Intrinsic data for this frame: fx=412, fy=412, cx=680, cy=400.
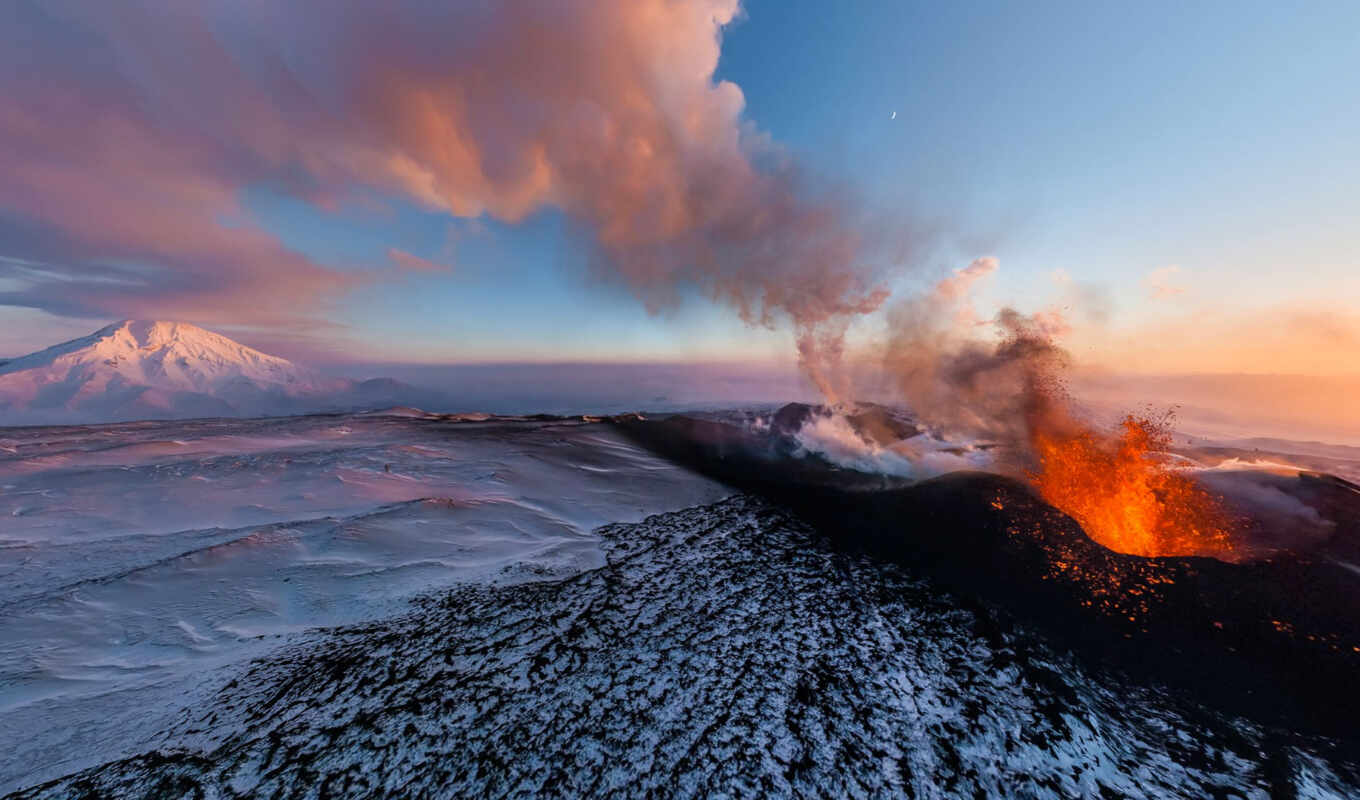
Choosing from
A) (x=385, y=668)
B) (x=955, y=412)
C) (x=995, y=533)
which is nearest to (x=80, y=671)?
(x=385, y=668)

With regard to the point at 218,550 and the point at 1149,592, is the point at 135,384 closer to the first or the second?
the point at 218,550

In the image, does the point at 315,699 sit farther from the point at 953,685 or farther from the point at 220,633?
the point at 953,685

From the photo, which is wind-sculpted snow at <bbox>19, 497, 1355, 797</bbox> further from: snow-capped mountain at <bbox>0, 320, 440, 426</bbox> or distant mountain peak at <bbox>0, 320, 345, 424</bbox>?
distant mountain peak at <bbox>0, 320, 345, 424</bbox>

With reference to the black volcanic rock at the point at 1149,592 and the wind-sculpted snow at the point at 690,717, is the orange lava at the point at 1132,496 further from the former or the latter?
the wind-sculpted snow at the point at 690,717

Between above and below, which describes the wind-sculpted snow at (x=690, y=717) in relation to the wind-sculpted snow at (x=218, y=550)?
below

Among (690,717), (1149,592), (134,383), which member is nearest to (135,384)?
(134,383)

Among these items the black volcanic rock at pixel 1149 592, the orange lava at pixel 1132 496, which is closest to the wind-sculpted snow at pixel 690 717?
the black volcanic rock at pixel 1149 592
